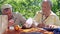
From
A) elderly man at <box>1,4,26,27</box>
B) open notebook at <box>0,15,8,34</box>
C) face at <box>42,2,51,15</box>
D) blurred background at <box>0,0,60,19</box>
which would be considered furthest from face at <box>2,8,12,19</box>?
blurred background at <box>0,0,60,19</box>

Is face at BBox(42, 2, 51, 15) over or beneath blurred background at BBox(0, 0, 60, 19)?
over

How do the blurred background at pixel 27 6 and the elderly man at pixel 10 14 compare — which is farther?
the blurred background at pixel 27 6

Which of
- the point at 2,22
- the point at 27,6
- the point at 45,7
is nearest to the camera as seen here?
the point at 2,22

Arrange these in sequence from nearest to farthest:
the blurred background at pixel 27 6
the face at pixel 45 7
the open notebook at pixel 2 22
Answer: the open notebook at pixel 2 22
the face at pixel 45 7
the blurred background at pixel 27 6

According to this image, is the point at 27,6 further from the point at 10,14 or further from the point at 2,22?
the point at 2,22

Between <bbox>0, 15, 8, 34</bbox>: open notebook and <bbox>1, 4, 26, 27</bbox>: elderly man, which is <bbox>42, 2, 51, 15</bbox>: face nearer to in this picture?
<bbox>1, 4, 26, 27</bbox>: elderly man

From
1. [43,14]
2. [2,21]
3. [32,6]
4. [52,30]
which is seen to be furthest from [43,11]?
[32,6]

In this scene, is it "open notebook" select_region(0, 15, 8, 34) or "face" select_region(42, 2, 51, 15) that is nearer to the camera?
"open notebook" select_region(0, 15, 8, 34)

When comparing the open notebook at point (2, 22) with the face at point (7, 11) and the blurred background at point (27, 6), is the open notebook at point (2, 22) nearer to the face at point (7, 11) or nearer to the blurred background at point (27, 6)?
the face at point (7, 11)

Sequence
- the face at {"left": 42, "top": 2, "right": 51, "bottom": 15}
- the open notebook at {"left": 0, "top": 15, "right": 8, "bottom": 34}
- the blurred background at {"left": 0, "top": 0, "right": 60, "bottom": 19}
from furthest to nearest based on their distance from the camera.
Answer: the blurred background at {"left": 0, "top": 0, "right": 60, "bottom": 19} → the face at {"left": 42, "top": 2, "right": 51, "bottom": 15} → the open notebook at {"left": 0, "top": 15, "right": 8, "bottom": 34}

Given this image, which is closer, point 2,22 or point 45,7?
point 2,22

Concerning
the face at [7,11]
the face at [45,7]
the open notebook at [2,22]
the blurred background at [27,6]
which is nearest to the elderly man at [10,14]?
the face at [7,11]

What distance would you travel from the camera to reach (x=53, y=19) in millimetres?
3186

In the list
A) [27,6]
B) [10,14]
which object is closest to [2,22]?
[10,14]
